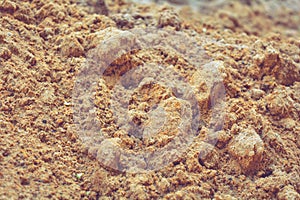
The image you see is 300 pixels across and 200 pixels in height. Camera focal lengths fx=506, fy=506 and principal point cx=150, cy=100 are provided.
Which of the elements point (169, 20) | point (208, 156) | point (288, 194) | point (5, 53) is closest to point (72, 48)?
point (5, 53)

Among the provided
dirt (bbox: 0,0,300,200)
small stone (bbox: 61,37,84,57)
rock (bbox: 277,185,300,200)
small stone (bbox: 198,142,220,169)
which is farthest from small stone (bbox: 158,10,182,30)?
rock (bbox: 277,185,300,200)

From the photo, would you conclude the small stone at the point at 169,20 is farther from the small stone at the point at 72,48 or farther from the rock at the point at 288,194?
the rock at the point at 288,194

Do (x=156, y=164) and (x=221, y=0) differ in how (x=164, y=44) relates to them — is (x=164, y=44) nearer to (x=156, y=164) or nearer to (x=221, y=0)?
(x=156, y=164)

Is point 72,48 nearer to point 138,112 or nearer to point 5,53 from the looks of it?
point 5,53

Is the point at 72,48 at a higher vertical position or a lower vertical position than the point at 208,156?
higher

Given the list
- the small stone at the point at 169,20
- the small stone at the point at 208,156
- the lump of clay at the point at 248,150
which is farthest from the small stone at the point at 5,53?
the lump of clay at the point at 248,150

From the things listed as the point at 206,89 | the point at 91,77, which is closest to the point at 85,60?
the point at 91,77

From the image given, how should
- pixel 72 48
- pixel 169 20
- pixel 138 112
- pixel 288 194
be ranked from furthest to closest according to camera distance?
pixel 169 20 → pixel 72 48 → pixel 138 112 → pixel 288 194
